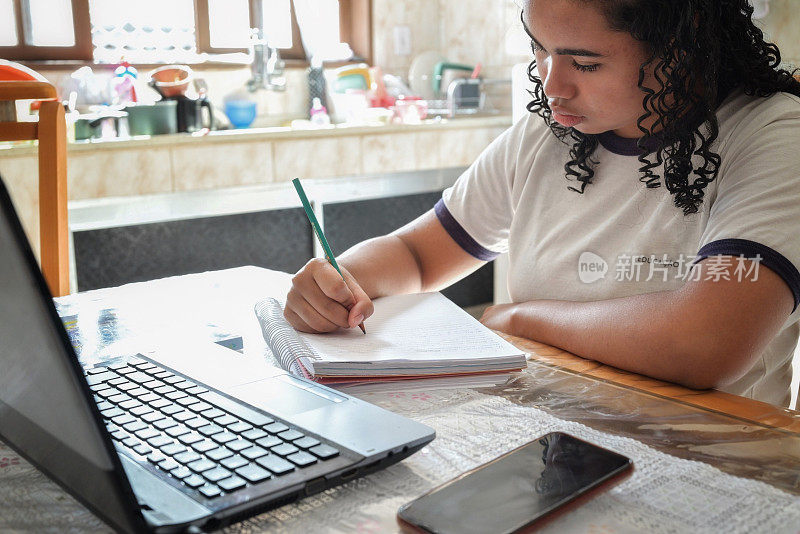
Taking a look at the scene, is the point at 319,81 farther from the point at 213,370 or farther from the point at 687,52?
the point at 213,370

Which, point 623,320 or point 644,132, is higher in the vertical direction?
point 644,132

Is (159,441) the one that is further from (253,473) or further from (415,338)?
(415,338)

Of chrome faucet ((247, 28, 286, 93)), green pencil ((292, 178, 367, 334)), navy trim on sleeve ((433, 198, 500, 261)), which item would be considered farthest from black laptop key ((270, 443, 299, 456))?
chrome faucet ((247, 28, 286, 93))

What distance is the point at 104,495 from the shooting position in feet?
1.62

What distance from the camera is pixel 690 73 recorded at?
1.06m

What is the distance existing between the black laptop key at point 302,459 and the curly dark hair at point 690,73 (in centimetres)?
70

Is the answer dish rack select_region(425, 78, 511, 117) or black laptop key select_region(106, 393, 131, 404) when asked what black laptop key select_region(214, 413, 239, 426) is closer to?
black laptop key select_region(106, 393, 131, 404)

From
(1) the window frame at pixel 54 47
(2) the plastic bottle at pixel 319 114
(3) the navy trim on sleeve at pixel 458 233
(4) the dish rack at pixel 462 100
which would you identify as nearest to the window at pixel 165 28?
(1) the window frame at pixel 54 47

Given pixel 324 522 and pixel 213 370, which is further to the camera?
pixel 213 370

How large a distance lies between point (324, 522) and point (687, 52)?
789 millimetres

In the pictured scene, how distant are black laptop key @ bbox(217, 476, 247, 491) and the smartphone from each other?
11 centimetres

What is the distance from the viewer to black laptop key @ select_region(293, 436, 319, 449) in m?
0.60

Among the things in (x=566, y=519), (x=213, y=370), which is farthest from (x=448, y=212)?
(x=566, y=519)

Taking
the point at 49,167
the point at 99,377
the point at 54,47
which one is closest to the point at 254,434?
the point at 99,377
